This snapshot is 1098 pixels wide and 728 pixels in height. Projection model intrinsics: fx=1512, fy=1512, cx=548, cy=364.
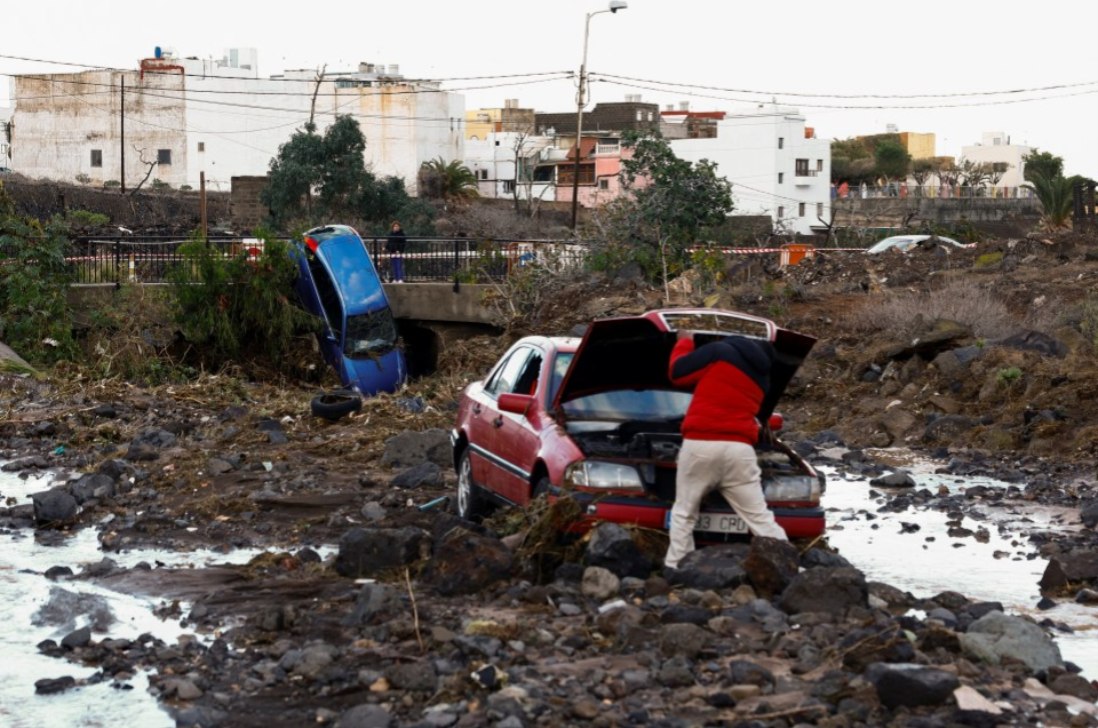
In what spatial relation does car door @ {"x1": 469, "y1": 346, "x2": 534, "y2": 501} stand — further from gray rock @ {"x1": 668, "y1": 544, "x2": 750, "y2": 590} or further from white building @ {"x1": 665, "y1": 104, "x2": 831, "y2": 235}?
white building @ {"x1": 665, "y1": 104, "x2": 831, "y2": 235}

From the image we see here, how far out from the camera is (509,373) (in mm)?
12164

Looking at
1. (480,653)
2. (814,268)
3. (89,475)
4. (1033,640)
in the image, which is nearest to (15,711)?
(480,653)

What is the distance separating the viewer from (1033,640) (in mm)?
7980

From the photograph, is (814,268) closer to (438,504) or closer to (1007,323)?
(1007,323)

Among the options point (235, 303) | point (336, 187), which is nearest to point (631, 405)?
point (235, 303)

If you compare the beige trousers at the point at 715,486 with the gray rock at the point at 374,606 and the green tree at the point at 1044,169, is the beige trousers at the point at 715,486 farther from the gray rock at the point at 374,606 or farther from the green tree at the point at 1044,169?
the green tree at the point at 1044,169

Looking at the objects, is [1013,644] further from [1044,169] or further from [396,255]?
[1044,169]

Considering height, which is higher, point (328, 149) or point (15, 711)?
point (328, 149)

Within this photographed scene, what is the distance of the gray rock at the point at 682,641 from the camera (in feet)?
25.4

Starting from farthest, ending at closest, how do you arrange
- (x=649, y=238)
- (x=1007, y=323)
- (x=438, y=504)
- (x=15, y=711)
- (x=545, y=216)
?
(x=545, y=216), (x=649, y=238), (x=1007, y=323), (x=438, y=504), (x=15, y=711)

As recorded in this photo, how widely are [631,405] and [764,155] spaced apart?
71973 mm

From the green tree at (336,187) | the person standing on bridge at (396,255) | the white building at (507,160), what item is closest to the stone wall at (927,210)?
the white building at (507,160)

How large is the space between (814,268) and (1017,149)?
4241 inches

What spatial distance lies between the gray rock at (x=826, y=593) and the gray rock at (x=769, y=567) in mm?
267
